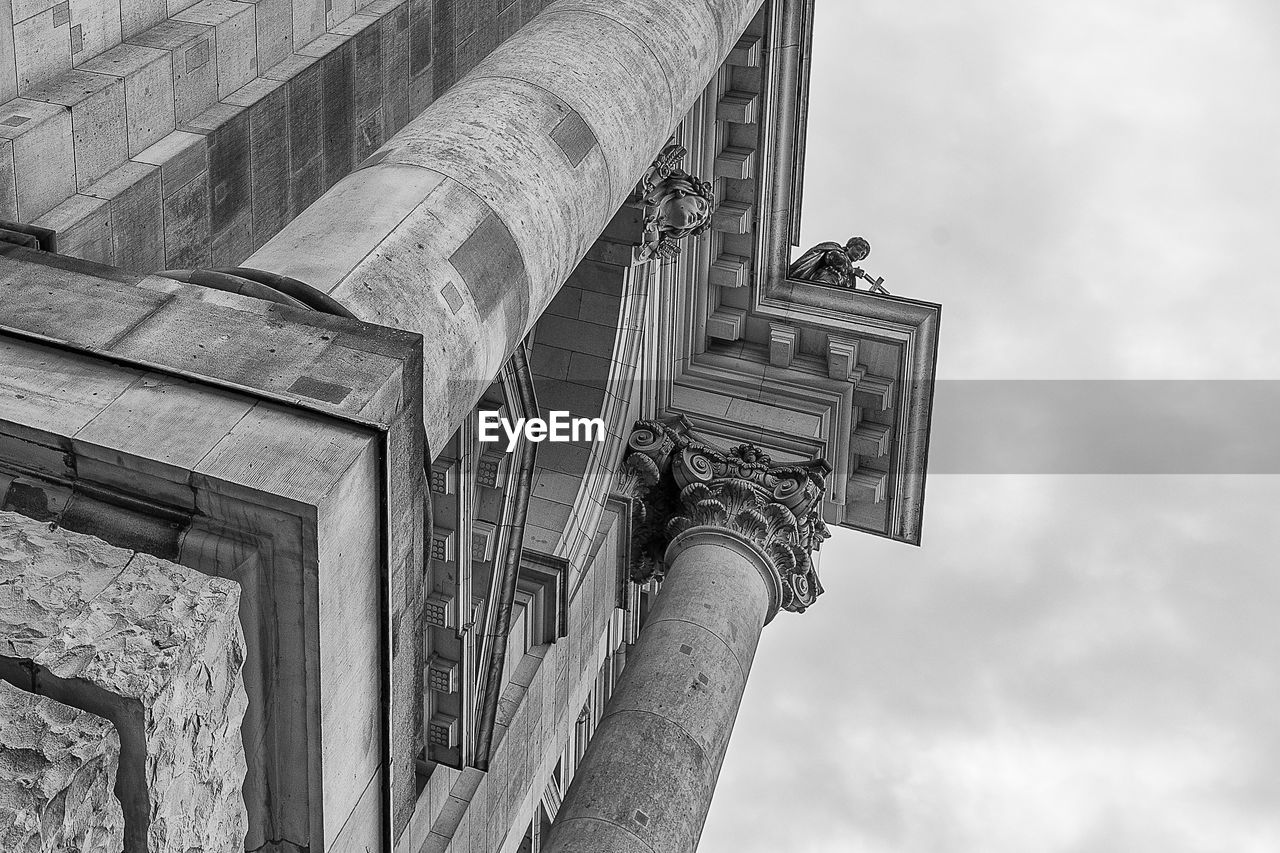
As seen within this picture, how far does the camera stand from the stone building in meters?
5.75

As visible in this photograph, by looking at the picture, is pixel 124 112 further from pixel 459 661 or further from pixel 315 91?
pixel 459 661

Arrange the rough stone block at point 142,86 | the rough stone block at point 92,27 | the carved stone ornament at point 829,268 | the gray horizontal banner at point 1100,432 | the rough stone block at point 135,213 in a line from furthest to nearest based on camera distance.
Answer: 1. the gray horizontal banner at point 1100,432
2. the carved stone ornament at point 829,268
3. the rough stone block at point 142,86
4. the rough stone block at point 135,213
5. the rough stone block at point 92,27

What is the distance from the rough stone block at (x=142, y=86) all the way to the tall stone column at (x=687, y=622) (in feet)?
22.6

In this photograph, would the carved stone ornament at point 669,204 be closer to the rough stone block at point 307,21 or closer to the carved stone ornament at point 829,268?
the rough stone block at point 307,21

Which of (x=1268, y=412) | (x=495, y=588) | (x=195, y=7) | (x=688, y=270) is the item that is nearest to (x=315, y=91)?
(x=195, y=7)

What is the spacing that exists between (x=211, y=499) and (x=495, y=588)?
744cm

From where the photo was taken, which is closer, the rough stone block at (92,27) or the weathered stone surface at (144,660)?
the weathered stone surface at (144,660)

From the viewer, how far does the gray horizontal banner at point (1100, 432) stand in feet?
75.2

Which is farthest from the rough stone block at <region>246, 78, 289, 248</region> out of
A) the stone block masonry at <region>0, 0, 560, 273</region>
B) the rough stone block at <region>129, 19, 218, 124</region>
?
the rough stone block at <region>129, 19, 218, 124</region>

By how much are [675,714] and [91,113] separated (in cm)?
751

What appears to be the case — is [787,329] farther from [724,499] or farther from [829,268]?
[724,499]

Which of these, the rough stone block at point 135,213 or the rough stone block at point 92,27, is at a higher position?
the rough stone block at point 92,27

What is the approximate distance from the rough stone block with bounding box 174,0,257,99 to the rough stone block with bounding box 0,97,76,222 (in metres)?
2.08

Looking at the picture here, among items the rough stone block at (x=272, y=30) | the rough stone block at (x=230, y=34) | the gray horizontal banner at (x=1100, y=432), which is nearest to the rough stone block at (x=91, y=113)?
the rough stone block at (x=230, y=34)
